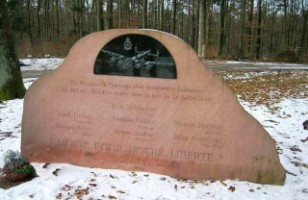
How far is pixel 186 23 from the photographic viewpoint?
48312 millimetres

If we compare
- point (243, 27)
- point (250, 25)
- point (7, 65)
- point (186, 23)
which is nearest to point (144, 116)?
point (7, 65)

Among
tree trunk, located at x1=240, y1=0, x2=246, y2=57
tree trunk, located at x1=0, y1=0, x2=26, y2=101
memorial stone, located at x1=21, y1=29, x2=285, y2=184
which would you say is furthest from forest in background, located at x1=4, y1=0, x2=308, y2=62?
memorial stone, located at x1=21, y1=29, x2=285, y2=184

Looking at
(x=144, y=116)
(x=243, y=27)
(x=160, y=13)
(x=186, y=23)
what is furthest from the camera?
(x=186, y=23)

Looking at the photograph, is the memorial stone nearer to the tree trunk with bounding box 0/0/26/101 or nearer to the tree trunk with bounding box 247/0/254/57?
the tree trunk with bounding box 0/0/26/101

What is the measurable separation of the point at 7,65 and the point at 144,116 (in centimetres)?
498

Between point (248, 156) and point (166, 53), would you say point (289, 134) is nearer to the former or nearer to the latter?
point (248, 156)

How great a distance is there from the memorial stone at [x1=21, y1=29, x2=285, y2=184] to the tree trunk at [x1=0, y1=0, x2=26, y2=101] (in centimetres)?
369

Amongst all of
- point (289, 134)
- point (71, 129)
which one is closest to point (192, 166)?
point (71, 129)

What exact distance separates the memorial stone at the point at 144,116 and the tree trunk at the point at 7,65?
12.1 feet

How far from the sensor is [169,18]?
132 ft

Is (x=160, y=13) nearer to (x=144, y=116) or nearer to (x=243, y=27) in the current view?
(x=243, y=27)

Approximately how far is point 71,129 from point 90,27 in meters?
37.3

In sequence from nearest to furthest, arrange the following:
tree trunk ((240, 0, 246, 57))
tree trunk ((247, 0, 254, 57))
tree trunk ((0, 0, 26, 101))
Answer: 1. tree trunk ((0, 0, 26, 101))
2. tree trunk ((240, 0, 246, 57))
3. tree trunk ((247, 0, 254, 57))

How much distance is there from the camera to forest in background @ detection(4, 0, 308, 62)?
77.7 feet
